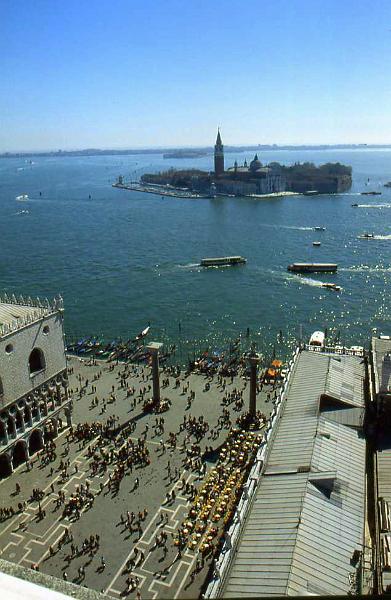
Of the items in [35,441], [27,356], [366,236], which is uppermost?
[27,356]

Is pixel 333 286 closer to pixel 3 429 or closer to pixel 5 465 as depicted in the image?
pixel 3 429

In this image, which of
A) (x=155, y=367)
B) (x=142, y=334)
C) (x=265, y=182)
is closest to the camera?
(x=155, y=367)

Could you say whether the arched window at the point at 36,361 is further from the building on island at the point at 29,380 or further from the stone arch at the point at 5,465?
the stone arch at the point at 5,465

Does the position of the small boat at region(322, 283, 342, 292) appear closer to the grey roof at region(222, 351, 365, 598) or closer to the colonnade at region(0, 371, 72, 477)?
the colonnade at region(0, 371, 72, 477)

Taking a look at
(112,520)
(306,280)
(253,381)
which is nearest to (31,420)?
(112,520)

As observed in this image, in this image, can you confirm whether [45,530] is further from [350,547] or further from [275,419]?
[350,547]

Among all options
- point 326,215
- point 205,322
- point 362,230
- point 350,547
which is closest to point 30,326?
point 350,547
